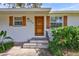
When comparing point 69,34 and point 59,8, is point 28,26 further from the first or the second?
point 69,34

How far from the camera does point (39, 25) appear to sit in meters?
20.5

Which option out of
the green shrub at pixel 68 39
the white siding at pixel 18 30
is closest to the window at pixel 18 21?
the white siding at pixel 18 30

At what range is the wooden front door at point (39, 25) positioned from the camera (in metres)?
20.3

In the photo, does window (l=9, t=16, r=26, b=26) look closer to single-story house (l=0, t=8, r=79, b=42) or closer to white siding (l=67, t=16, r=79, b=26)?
single-story house (l=0, t=8, r=79, b=42)

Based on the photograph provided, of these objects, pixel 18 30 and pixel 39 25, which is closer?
pixel 18 30

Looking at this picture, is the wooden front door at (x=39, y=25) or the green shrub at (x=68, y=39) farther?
the wooden front door at (x=39, y=25)

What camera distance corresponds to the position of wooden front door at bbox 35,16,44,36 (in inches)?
801

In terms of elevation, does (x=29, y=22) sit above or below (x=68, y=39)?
above

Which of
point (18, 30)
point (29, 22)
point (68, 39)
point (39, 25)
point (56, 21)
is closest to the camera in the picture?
point (68, 39)

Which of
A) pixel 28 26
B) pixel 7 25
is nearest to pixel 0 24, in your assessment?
pixel 7 25

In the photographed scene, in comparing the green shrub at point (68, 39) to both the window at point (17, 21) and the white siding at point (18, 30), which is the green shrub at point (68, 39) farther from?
the window at point (17, 21)

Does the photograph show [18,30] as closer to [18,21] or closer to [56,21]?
[18,21]

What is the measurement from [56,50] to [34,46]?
3.04 metres

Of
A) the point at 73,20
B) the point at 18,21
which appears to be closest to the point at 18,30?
the point at 18,21
